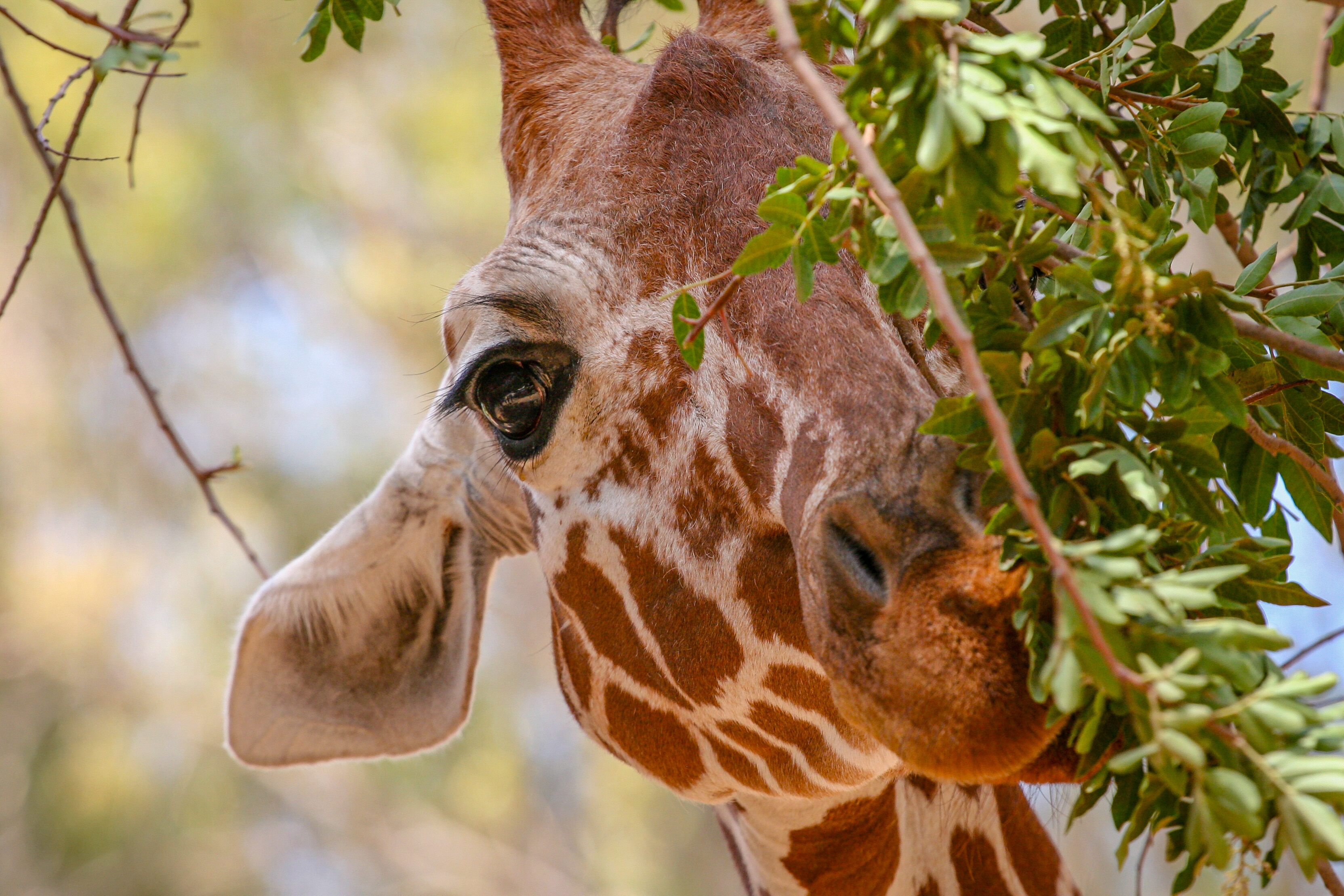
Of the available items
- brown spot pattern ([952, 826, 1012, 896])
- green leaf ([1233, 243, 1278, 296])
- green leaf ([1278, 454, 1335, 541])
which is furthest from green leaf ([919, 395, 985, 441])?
brown spot pattern ([952, 826, 1012, 896])

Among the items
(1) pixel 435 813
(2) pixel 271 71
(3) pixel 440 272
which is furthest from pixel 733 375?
(2) pixel 271 71

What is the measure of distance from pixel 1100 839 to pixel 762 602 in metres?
8.03

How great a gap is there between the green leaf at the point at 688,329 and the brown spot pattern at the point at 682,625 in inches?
22.4

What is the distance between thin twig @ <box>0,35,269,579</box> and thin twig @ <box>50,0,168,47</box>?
58 millimetres

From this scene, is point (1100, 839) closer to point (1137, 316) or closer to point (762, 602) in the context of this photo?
point (762, 602)

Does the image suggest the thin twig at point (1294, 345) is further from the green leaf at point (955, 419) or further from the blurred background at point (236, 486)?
the blurred background at point (236, 486)

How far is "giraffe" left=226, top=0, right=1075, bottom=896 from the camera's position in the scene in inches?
55.3

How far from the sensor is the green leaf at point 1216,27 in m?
1.79

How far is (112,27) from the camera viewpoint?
224cm

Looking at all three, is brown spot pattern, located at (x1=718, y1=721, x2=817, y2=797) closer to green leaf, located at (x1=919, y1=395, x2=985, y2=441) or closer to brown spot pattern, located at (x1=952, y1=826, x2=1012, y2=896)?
brown spot pattern, located at (x1=952, y1=826, x2=1012, y2=896)

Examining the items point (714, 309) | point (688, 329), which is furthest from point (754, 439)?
point (714, 309)

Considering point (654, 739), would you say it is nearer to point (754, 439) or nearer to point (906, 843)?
point (906, 843)

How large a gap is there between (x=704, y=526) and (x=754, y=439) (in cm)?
22

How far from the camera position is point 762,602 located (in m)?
1.91
